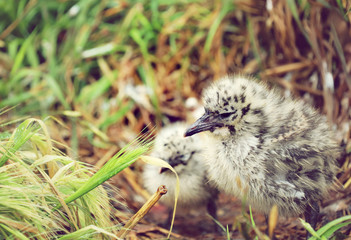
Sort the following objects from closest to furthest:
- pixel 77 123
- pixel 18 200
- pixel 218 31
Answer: pixel 18 200 < pixel 77 123 < pixel 218 31

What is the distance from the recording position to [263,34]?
382 cm

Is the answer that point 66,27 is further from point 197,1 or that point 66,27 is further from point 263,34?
point 263,34

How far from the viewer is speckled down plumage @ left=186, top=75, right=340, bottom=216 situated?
226cm

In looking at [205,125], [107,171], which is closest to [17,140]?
[107,171]

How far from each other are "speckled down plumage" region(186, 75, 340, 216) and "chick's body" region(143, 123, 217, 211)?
1.20ft

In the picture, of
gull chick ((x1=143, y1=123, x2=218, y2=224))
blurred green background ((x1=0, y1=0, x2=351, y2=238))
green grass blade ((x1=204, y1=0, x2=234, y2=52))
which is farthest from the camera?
green grass blade ((x1=204, y1=0, x2=234, y2=52))

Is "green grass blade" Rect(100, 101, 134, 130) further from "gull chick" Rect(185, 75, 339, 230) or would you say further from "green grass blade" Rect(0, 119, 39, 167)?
"green grass blade" Rect(0, 119, 39, 167)

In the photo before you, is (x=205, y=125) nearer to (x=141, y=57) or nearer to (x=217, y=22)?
(x=217, y=22)

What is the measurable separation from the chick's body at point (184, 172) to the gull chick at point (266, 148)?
40 cm

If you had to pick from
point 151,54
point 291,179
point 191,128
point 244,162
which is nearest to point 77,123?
point 151,54

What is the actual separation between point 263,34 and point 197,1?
815mm

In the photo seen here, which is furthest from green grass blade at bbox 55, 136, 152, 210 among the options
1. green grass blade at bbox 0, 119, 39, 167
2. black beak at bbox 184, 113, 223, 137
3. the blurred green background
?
the blurred green background

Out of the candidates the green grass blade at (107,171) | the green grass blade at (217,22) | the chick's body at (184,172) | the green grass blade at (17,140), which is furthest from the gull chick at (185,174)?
the green grass blade at (217,22)

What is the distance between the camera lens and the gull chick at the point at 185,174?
9.45 feet
